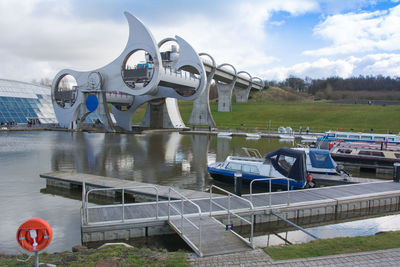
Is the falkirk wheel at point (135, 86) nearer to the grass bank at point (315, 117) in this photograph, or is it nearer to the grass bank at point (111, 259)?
the grass bank at point (315, 117)

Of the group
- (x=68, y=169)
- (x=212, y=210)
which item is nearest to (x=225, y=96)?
(x=68, y=169)

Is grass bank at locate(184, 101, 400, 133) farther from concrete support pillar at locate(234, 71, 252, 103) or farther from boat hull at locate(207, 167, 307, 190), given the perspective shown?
boat hull at locate(207, 167, 307, 190)

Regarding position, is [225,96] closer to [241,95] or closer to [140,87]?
[241,95]

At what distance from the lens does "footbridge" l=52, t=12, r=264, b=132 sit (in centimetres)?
4447

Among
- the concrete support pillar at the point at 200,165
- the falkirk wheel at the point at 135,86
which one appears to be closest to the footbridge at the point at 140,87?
the falkirk wheel at the point at 135,86

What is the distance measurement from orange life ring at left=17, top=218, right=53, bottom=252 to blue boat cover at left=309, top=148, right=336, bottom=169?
595 inches

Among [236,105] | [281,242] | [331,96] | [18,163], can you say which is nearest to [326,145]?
[281,242]

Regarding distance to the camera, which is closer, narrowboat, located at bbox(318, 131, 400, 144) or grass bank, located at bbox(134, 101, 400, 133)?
narrowboat, located at bbox(318, 131, 400, 144)

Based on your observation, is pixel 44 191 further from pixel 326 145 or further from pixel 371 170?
pixel 326 145

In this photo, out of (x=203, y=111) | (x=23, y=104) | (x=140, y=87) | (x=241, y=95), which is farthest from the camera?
(x=241, y=95)

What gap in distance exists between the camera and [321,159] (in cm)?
1742

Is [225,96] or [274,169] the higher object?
[225,96]

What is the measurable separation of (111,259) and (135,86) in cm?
4510

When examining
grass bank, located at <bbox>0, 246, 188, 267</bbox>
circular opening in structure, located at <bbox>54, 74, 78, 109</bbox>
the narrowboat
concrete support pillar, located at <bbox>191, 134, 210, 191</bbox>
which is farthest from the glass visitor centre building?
grass bank, located at <bbox>0, 246, 188, 267</bbox>
